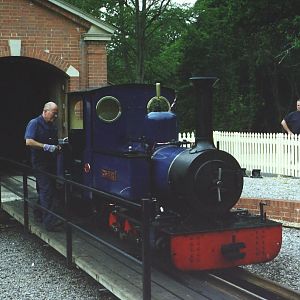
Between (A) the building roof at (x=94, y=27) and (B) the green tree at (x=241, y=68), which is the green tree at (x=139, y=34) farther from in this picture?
(A) the building roof at (x=94, y=27)

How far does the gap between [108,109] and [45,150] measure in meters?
1.05

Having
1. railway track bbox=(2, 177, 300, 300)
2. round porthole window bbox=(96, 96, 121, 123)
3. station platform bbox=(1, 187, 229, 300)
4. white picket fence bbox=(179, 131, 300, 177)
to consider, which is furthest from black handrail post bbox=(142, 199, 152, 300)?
white picket fence bbox=(179, 131, 300, 177)

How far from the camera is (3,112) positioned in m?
16.0

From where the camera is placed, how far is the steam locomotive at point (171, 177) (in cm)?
555

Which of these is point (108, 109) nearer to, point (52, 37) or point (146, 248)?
point (146, 248)

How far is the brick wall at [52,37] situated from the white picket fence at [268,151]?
10.6 feet

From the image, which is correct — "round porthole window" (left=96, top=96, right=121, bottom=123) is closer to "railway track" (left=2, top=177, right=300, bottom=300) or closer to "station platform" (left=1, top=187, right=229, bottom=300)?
"station platform" (left=1, top=187, right=229, bottom=300)

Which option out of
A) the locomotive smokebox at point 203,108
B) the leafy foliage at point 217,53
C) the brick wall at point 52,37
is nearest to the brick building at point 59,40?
the brick wall at point 52,37

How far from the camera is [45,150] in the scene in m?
7.39

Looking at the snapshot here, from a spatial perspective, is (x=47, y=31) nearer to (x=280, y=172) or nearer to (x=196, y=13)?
(x=280, y=172)

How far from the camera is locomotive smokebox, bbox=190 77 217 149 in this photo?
5551mm

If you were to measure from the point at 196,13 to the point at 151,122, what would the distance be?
29.6m

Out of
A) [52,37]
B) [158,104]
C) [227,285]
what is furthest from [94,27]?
[227,285]

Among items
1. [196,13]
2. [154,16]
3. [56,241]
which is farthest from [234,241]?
[196,13]
